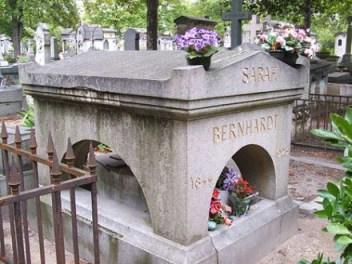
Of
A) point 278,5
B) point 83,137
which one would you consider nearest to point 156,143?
point 83,137

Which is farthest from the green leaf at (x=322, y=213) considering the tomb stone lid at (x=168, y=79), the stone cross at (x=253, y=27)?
the stone cross at (x=253, y=27)

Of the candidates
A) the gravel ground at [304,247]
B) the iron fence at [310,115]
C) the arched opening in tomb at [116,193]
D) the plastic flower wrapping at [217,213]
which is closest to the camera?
the plastic flower wrapping at [217,213]

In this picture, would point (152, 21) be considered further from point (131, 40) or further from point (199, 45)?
point (199, 45)

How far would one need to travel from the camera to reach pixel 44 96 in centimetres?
380

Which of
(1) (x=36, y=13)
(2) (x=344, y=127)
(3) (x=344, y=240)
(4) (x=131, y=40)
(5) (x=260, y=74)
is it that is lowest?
(3) (x=344, y=240)

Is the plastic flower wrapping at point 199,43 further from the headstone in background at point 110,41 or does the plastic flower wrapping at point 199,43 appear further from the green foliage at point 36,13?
the green foliage at point 36,13

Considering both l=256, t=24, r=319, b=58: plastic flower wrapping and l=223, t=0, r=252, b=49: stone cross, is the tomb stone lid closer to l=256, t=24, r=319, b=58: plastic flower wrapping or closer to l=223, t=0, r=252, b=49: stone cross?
l=256, t=24, r=319, b=58: plastic flower wrapping

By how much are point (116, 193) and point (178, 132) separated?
1.45 meters

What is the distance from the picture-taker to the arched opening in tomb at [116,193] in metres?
3.48

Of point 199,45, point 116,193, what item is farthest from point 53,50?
point 199,45

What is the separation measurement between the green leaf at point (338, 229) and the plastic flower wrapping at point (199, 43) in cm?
144

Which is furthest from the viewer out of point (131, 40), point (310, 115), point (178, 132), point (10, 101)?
point (131, 40)

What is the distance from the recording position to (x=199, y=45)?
259 cm

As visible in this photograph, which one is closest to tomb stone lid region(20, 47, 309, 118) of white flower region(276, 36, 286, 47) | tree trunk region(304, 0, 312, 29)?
white flower region(276, 36, 286, 47)
